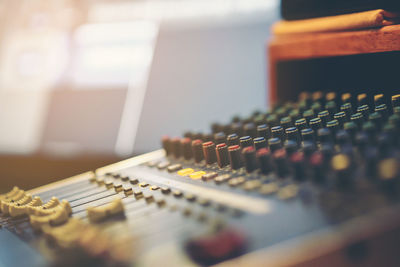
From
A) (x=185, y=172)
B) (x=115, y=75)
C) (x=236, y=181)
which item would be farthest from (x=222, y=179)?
(x=115, y=75)

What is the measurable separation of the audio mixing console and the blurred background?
1.57 metres

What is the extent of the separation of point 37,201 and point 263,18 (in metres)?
1.91

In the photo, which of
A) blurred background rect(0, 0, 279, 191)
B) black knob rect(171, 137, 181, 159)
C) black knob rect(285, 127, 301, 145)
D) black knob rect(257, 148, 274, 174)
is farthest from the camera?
blurred background rect(0, 0, 279, 191)

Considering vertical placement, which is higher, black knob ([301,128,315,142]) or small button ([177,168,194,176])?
black knob ([301,128,315,142])

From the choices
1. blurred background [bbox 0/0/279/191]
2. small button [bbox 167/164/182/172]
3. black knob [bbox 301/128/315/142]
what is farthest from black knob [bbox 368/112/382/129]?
blurred background [bbox 0/0/279/191]

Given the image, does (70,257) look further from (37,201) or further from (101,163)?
(101,163)

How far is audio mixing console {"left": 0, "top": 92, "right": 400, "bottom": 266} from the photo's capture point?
495mm

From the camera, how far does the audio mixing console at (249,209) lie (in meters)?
0.50

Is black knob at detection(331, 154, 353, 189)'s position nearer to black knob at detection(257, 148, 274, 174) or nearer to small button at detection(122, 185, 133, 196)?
black knob at detection(257, 148, 274, 174)

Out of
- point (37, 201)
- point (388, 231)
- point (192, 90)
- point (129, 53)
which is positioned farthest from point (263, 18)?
point (388, 231)

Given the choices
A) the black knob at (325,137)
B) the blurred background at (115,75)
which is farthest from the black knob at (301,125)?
the blurred background at (115,75)

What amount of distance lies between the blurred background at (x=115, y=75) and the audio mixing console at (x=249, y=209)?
5.17ft

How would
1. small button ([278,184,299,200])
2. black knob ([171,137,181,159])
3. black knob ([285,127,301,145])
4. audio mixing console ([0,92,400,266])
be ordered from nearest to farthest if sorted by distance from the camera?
audio mixing console ([0,92,400,266]), small button ([278,184,299,200]), black knob ([285,127,301,145]), black knob ([171,137,181,159])

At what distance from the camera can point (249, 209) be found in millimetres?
616
